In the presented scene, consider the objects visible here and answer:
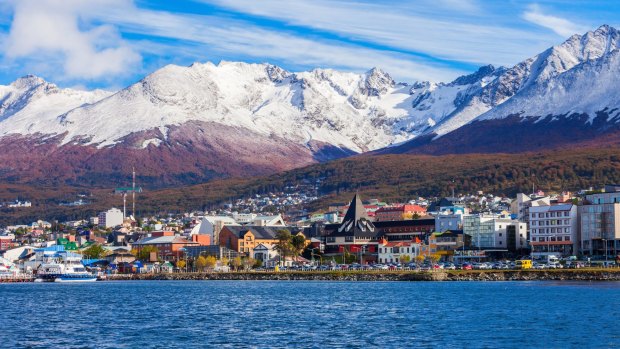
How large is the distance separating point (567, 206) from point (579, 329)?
3008 inches

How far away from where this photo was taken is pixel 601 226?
118m

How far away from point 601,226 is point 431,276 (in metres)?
26.4

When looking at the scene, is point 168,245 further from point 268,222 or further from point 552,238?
point 552,238

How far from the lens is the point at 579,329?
4962cm

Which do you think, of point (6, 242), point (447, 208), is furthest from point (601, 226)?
point (6, 242)

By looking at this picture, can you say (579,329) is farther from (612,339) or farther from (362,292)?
(362,292)

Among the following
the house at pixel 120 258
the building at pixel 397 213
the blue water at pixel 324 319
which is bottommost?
the blue water at pixel 324 319

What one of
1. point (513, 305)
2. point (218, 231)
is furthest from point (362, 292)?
point (218, 231)

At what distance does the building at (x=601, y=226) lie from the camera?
117 m

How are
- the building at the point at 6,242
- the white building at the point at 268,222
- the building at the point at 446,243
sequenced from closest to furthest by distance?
the building at the point at 446,243 < the white building at the point at 268,222 < the building at the point at 6,242

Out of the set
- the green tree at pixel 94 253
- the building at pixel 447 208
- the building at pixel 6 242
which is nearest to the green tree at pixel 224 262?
the green tree at pixel 94 253

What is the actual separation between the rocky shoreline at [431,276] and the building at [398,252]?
2170 cm

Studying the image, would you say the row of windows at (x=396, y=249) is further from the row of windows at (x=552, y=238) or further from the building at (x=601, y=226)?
the building at (x=601, y=226)

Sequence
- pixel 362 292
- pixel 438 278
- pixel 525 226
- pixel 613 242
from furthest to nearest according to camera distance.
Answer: pixel 525 226
pixel 613 242
pixel 438 278
pixel 362 292
